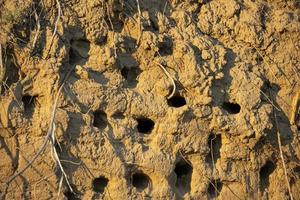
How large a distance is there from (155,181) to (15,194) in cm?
73

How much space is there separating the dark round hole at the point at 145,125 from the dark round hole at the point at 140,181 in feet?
0.78

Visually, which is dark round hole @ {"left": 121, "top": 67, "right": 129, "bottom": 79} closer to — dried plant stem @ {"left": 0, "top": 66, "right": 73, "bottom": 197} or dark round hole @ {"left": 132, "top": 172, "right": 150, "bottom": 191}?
dried plant stem @ {"left": 0, "top": 66, "right": 73, "bottom": 197}

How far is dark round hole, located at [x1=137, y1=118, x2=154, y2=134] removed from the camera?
3393 mm

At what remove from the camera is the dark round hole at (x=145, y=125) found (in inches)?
134

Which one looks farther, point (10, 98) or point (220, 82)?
point (220, 82)

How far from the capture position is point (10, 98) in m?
3.05

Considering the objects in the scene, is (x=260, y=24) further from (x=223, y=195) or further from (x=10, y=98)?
(x=10, y=98)

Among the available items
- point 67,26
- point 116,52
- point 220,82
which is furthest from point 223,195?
point 67,26

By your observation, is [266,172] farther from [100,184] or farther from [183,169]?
[100,184]

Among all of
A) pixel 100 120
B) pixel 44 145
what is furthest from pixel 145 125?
pixel 44 145

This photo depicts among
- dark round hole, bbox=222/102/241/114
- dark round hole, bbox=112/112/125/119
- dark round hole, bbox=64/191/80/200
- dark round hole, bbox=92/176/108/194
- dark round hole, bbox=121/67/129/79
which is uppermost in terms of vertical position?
dark round hole, bbox=121/67/129/79

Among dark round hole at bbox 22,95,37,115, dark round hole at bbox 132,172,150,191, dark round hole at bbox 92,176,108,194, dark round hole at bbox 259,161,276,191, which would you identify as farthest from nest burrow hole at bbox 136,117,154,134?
dark round hole at bbox 259,161,276,191

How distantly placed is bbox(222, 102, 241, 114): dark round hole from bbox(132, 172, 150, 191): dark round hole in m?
0.64

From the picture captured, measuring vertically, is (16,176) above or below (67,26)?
below
